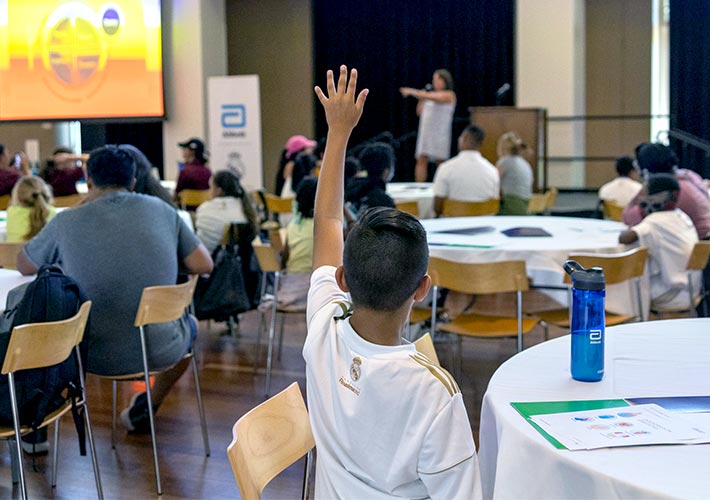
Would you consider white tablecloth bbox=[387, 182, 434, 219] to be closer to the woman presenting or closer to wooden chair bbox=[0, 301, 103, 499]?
the woman presenting

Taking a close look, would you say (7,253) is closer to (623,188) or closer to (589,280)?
(589,280)

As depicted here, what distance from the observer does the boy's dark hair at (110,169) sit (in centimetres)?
370

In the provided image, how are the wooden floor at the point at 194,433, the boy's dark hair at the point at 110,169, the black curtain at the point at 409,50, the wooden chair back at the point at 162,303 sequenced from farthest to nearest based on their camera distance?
1. the black curtain at the point at 409,50
2. the boy's dark hair at the point at 110,169
3. the wooden floor at the point at 194,433
4. the wooden chair back at the point at 162,303

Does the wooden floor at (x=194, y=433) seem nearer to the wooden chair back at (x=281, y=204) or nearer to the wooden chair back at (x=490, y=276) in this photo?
the wooden chair back at (x=490, y=276)

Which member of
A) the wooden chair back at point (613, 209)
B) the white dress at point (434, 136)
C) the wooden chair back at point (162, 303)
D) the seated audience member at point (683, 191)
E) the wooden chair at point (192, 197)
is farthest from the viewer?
the white dress at point (434, 136)

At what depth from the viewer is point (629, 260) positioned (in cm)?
416

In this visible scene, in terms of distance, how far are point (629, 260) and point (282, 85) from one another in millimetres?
10159

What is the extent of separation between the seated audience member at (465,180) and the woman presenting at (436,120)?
2.70 meters

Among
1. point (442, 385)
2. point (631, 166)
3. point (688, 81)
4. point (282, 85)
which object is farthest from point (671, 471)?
point (282, 85)

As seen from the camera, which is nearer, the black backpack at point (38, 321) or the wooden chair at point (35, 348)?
the wooden chair at point (35, 348)

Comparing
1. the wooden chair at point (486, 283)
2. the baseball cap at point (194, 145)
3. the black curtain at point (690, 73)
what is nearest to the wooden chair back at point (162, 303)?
the wooden chair at point (486, 283)

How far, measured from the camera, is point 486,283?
4.04 m

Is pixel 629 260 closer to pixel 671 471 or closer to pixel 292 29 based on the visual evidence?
pixel 671 471

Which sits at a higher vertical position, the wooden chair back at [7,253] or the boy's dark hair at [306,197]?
the boy's dark hair at [306,197]
